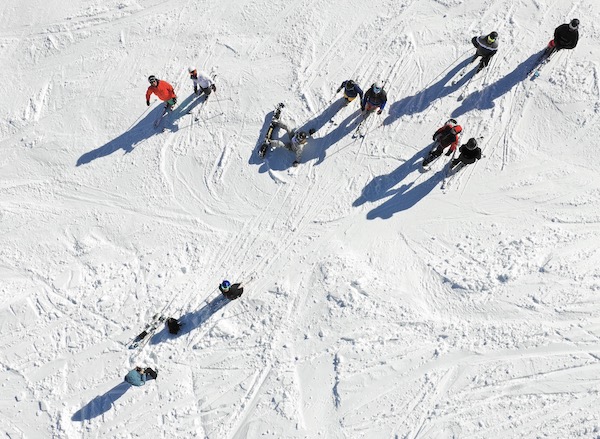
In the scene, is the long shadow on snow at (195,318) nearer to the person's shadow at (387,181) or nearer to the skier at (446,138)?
the person's shadow at (387,181)

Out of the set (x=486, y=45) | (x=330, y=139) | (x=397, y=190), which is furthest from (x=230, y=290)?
(x=486, y=45)

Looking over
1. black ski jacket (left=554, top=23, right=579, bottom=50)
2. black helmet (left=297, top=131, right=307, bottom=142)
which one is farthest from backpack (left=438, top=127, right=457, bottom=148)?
black ski jacket (left=554, top=23, right=579, bottom=50)

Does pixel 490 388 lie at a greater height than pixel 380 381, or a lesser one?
greater

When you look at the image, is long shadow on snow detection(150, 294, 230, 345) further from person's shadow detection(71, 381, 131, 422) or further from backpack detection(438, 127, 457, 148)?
backpack detection(438, 127, 457, 148)

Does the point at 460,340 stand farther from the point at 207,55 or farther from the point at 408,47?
the point at 207,55

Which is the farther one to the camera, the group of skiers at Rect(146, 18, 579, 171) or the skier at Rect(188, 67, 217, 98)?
the skier at Rect(188, 67, 217, 98)

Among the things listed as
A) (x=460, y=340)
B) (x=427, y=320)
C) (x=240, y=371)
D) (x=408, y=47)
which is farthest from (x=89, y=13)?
(x=460, y=340)
